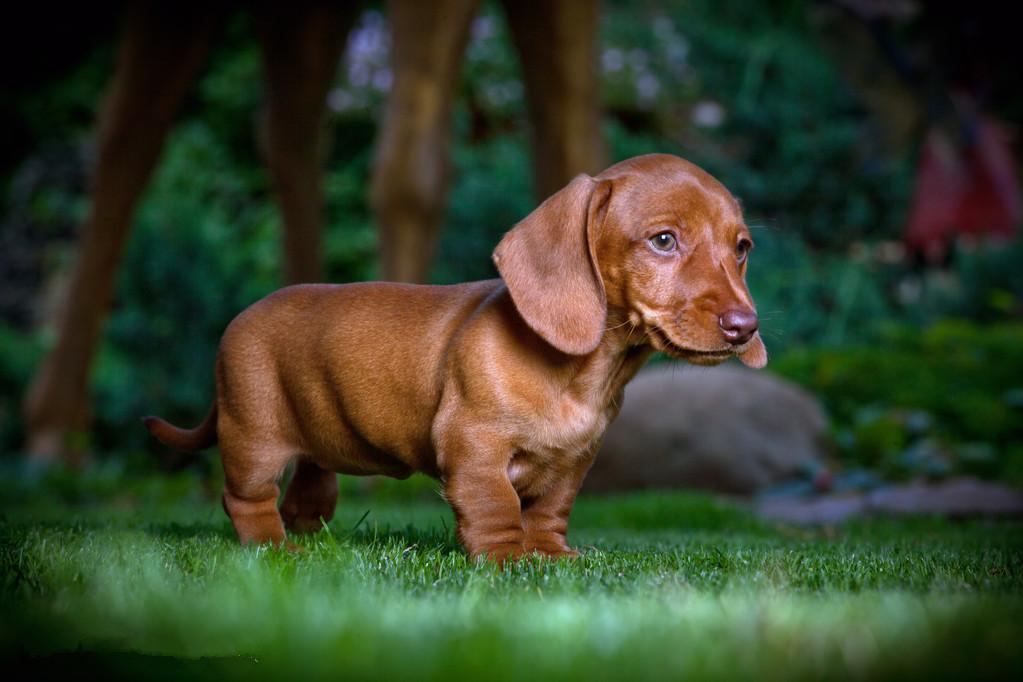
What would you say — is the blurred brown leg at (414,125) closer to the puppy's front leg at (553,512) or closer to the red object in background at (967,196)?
the puppy's front leg at (553,512)

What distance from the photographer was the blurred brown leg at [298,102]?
23.1 ft

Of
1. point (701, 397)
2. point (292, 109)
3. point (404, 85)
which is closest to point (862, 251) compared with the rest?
point (701, 397)

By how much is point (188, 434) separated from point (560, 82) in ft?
8.08

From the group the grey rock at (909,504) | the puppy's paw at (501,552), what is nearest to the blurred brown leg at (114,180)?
the grey rock at (909,504)

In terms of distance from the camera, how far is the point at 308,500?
3.53m

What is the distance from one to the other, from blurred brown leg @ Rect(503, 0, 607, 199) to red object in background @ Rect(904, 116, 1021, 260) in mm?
5985

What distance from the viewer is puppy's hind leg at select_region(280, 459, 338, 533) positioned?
11.5 feet

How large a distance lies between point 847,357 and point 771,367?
2.14 feet

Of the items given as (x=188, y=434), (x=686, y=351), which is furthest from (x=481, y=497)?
(x=188, y=434)

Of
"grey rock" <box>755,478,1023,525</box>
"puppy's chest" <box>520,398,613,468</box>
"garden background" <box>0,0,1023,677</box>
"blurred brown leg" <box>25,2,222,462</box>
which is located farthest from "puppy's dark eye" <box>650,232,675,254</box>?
"blurred brown leg" <box>25,2,222,462</box>

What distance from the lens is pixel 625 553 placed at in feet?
9.92

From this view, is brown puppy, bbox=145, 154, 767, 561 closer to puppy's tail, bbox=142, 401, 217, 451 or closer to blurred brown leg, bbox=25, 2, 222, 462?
puppy's tail, bbox=142, 401, 217, 451

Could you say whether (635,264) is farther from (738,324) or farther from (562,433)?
(562,433)

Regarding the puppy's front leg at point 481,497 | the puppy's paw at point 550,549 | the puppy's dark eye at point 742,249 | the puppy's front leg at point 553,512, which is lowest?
the puppy's paw at point 550,549
